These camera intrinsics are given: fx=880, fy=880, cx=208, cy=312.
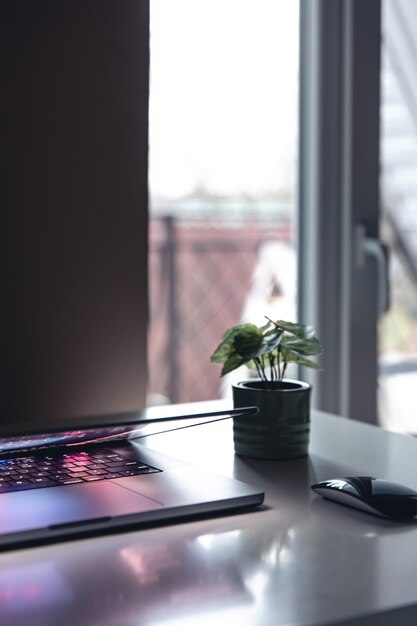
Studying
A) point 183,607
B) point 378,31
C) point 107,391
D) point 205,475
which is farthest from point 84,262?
point 378,31

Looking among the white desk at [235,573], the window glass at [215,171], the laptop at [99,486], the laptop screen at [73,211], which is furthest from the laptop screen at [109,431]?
the window glass at [215,171]

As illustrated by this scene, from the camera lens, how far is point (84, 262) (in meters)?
1.29

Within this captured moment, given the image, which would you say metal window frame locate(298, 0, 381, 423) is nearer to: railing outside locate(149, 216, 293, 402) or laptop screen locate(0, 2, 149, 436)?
railing outside locate(149, 216, 293, 402)

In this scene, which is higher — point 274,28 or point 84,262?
point 274,28

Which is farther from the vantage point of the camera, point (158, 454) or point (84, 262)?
point (84, 262)

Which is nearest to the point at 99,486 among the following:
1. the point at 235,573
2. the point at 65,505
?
Answer: the point at 65,505

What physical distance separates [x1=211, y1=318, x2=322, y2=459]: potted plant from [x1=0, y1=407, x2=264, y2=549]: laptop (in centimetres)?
9

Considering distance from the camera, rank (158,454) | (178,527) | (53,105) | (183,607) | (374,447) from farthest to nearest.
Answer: (53,105) → (374,447) → (158,454) → (178,527) → (183,607)

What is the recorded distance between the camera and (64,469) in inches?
36.8

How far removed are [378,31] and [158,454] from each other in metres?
1.19

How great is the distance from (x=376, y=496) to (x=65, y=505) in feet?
0.95

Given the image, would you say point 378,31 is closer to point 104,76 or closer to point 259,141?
point 259,141

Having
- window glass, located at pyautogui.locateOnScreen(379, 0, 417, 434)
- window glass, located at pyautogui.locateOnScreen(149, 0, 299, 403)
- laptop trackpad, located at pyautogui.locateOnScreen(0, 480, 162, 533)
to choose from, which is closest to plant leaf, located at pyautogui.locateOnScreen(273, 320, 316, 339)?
laptop trackpad, located at pyautogui.locateOnScreen(0, 480, 162, 533)

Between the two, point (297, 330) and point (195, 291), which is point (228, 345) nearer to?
point (297, 330)
